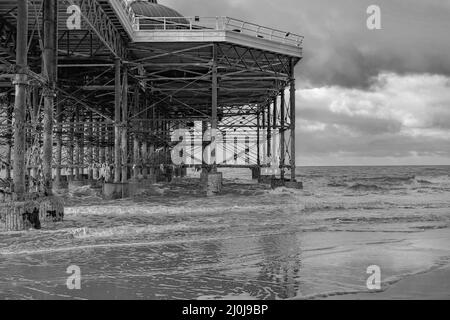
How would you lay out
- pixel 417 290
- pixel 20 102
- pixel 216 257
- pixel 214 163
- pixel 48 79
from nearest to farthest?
pixel 417 290
pixel 216 257
pixel 20 102
pixel 48 79
pixel 214 163

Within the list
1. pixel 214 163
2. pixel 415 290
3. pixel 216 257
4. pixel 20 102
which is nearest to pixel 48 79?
pixel 20 102

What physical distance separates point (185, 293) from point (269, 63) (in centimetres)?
2467

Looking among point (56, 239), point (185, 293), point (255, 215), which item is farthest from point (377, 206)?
point (185, 293)

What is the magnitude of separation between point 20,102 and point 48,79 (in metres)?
2.17

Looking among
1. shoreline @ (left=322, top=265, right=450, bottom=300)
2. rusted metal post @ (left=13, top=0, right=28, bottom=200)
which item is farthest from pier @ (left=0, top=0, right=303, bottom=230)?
shoreline @ (left=322, top=265, right=450, bottom=300)

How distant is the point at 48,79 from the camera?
42.7ft

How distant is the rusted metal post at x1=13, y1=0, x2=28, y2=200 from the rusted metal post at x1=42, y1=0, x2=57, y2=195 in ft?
6.42

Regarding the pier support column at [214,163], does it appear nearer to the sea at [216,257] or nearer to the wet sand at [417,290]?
the sea at [216,257]

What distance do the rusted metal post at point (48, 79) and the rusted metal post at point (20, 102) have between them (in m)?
1.96

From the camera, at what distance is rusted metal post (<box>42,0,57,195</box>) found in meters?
13.1

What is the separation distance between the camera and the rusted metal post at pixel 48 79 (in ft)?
43.1

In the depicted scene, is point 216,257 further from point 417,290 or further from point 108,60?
point 108,60

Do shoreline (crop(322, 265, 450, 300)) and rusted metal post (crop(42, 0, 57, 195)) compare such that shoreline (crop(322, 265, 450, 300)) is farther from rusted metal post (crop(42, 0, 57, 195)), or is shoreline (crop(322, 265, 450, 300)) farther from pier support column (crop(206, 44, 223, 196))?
pier support column (crop(206, 44, 223, 196))

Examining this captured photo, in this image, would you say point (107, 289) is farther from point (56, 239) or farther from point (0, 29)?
point (0, 29)
